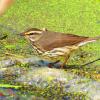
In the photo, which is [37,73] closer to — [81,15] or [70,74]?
[70,74]

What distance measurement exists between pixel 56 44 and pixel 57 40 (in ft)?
0.14

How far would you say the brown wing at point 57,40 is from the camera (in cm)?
353

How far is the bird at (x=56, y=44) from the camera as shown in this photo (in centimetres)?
354

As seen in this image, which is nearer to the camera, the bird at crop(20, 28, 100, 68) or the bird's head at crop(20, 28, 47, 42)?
the bird at crop(20, 28, 100, 68)

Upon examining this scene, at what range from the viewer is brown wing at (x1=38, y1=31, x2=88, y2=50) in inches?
139

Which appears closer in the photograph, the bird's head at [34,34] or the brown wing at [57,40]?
the brown wing at [57,40]

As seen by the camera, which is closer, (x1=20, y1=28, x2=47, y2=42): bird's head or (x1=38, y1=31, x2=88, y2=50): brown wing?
(x1=38, y1=31, x2=88, y2=50): brown wing

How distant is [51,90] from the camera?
3322mm

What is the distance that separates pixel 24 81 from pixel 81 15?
Result: 8.41 ft

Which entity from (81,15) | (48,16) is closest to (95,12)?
(81,15)

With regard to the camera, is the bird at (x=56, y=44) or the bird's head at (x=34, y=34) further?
the bird's head at (x=34, y=34)

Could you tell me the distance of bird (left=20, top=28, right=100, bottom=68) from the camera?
11.6 feet

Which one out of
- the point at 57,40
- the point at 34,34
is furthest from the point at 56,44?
the point at 34,34

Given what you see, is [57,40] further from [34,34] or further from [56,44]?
[34,34]
